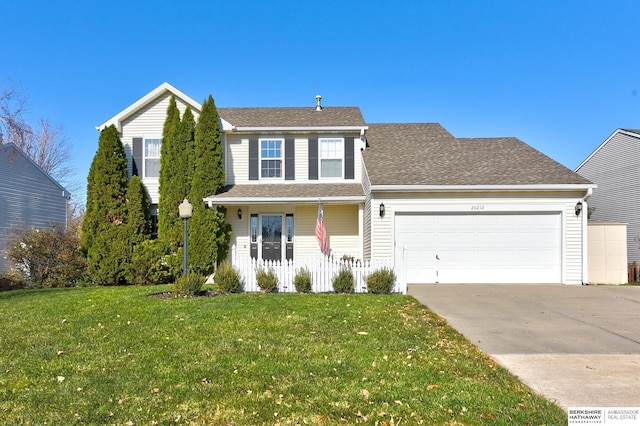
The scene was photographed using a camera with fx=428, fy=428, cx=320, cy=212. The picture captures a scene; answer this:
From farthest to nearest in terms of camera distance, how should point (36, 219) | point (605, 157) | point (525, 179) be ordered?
point (605, 157)
point (36, 219)
point (525, 179)

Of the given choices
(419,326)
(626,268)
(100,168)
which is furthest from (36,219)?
(626,268)

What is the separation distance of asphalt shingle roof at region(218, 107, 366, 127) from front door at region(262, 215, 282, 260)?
325cm

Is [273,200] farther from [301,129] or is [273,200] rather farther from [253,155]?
[301,129]

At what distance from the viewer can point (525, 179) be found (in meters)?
12.5

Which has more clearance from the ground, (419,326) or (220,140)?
(220,140)

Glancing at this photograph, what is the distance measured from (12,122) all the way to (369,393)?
15.3 m

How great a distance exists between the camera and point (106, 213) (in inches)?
525

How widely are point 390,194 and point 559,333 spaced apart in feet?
21.4

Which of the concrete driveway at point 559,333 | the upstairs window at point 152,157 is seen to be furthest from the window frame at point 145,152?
the concrete driveway at point 559,333

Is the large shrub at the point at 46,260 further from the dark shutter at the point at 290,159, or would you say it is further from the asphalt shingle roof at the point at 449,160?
the asphalt shingle roof at the point at 449,160

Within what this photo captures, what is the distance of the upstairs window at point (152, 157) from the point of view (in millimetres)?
14422

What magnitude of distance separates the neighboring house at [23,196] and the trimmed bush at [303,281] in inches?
389

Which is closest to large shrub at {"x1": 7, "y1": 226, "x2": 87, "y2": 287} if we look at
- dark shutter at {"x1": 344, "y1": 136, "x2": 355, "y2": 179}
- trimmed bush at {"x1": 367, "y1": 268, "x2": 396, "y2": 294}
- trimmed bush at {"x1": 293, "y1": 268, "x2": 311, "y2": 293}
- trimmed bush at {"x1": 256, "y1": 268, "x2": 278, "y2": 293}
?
trimmed bush at {"x1": 256, "y1": 268, "x2": 278, "y2": 293}

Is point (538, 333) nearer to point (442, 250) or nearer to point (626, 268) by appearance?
point (442, 250)
